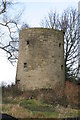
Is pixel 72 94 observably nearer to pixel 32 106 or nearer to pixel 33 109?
pixel 32 106

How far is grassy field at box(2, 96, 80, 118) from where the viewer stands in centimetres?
1101

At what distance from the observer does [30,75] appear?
57.4 ft

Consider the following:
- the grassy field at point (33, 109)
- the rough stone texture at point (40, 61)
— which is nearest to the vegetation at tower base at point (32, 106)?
the grassy field at point (33, 109)

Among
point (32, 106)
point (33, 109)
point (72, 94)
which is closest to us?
point (33, 109)

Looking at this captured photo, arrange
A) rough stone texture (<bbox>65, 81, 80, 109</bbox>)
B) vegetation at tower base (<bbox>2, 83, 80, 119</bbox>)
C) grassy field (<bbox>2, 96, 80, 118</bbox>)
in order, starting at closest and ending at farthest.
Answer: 1. grassy field (<bbox>2, 96, 80, 118</bbox>)
2. vegetation at tower base (<bbox>2, 83, 80, 119</bbox>)
3. rough stone texture (<bbox>65, 81, 80, 109</bbox>)

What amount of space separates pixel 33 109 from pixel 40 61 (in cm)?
519

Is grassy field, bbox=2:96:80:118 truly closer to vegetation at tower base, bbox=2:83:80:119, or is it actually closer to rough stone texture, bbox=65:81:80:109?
vegetation at tower base, bbox=2:83:80:119

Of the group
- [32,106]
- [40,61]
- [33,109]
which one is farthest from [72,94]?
[33,109]

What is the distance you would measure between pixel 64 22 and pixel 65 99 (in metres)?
10.9

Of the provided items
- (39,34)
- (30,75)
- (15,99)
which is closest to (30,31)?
(39,34)

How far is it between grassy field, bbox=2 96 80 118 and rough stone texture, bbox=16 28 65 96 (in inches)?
76.9

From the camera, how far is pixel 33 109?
42.3ft

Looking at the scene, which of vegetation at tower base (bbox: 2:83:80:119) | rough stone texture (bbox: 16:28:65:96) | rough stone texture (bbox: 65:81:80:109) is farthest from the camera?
rough stone texture (bbox: 16:28:65:96)

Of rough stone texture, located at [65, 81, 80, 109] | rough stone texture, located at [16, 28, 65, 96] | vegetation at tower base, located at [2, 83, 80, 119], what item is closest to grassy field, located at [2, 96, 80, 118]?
vegetation at tower base, located at [2, 83, 80, 119]
